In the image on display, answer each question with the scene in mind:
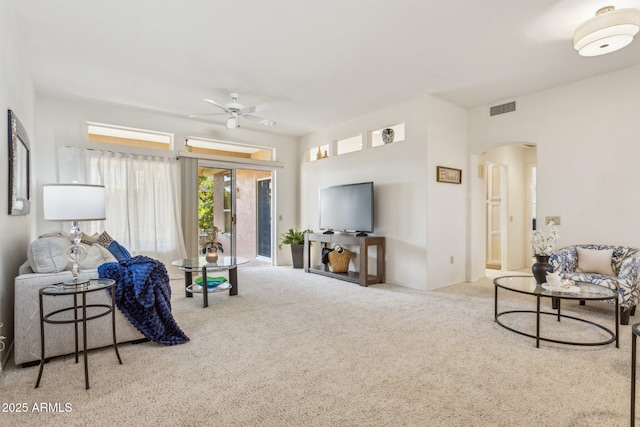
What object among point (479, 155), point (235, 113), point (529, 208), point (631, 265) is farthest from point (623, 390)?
point (529, 208)

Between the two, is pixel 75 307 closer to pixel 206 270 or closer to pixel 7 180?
pixel 7 180

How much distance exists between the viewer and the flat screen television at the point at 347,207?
5285 millimetres

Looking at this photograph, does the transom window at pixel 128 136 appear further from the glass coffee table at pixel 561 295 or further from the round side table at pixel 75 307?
the glass coffee table at pixel 561 295

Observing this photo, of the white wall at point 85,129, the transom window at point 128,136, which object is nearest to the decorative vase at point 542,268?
the white wall at point 85,129

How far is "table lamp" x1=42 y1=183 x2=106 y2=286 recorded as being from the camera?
89.9 inches

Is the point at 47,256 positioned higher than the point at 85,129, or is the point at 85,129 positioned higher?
the point at 85,129

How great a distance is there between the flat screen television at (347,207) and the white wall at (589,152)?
7.67 ft

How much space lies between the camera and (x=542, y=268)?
3.12 m

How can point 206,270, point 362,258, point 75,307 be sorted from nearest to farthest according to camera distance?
point 75,307 < point 206,270 < point 362,258

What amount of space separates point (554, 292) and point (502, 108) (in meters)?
3.17

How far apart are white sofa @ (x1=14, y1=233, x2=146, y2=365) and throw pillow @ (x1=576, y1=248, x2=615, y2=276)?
186 inches

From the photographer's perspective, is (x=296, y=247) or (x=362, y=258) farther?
(x=296, y=247)

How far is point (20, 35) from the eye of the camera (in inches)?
120

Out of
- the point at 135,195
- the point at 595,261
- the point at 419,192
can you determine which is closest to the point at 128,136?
the point at 135,195
